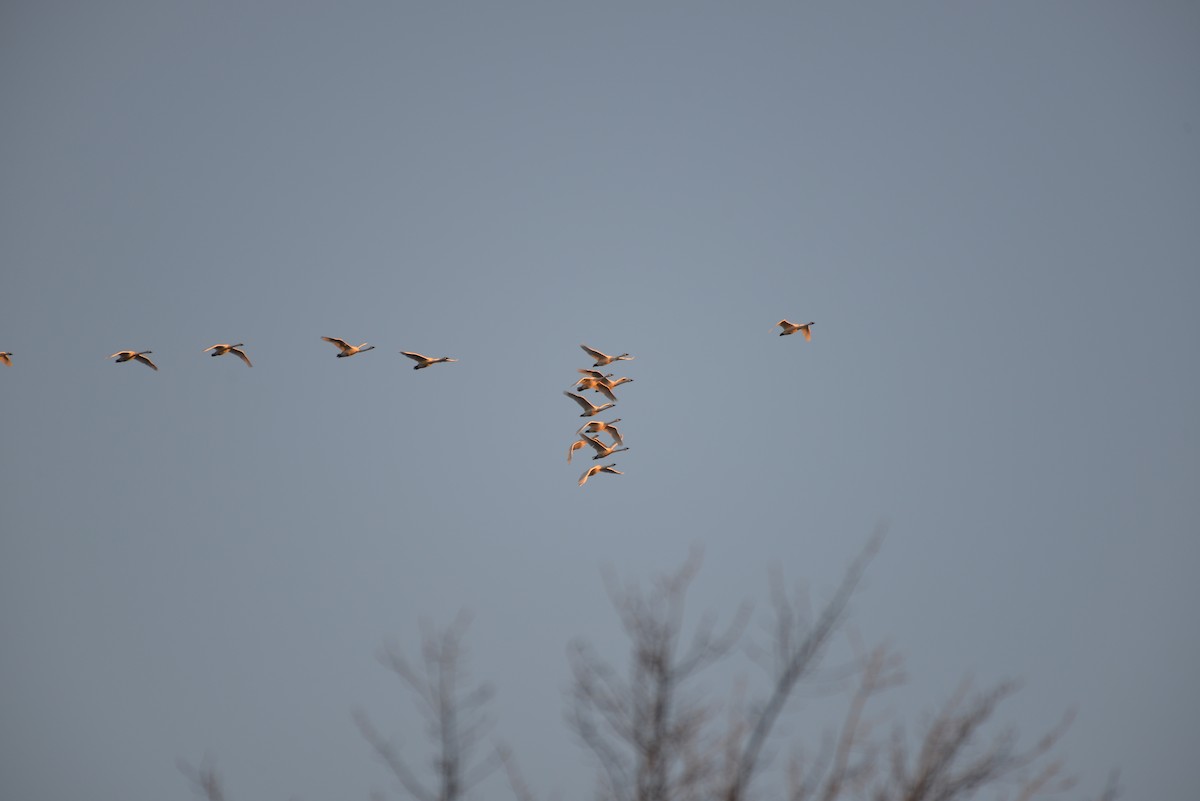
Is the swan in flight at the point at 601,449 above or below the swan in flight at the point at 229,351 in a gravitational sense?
below

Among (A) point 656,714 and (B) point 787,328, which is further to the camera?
(B) point 787,328

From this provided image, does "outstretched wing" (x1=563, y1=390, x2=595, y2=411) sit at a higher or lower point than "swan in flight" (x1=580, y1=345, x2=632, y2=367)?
lower

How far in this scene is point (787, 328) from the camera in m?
22.4

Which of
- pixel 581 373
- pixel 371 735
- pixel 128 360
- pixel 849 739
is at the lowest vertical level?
pixel 849 739

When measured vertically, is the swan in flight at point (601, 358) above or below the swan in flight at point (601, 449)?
above

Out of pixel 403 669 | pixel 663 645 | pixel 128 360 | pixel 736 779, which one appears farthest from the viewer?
pixel 128 360

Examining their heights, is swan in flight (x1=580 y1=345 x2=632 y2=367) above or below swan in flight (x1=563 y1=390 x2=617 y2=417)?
above

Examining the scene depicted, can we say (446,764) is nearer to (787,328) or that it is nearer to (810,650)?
(810,650)

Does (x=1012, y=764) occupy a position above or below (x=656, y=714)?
below

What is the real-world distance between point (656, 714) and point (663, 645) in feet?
1.99

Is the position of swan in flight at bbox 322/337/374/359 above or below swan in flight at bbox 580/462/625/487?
above

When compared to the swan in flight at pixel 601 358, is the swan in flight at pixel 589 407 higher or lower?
lower

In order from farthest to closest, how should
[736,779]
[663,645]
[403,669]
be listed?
[403,669] → [663,645] → [736,779]

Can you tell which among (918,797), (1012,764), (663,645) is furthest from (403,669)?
(1012,764)
